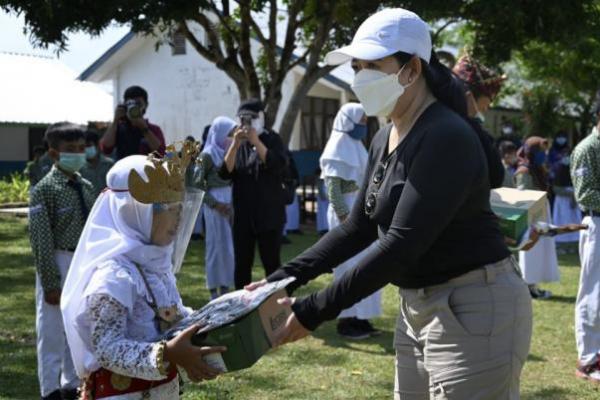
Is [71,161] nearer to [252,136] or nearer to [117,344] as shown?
[252,136]

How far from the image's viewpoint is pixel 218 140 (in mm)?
8211

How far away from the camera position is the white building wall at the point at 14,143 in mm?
28359

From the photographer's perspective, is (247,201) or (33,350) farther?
(247,201)

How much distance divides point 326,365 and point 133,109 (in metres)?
3.24

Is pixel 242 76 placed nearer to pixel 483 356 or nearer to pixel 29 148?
pixel 483 356

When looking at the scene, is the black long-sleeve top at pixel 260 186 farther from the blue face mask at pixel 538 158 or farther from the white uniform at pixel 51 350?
the blue face mask at pixel 538 158

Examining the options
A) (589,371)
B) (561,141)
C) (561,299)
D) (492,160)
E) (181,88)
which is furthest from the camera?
(181,88)

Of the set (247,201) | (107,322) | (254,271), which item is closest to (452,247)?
(107,322)

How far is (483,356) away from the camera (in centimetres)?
285

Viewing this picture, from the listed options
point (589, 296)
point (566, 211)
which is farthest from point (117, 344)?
point (566, 211)

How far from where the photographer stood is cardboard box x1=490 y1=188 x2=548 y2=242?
14.0 feet

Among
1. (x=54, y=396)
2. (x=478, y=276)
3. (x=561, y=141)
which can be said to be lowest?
(x=54, y=396)

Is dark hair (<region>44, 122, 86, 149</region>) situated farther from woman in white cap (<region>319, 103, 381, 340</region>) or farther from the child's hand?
woman in white cap (<region>319, 103, 381, 340</region>)

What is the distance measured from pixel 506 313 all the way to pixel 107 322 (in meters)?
1.42
